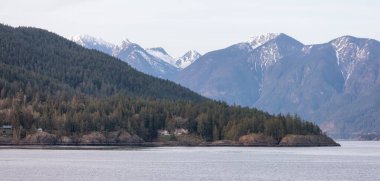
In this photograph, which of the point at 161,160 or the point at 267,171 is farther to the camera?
the point at 161,160

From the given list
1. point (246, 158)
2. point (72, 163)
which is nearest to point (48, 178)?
point (72, 163)

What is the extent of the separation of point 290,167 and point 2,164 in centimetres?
5035

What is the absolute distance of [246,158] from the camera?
192 meters

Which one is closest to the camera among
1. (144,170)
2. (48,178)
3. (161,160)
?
(48,178)

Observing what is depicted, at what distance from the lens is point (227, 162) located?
174875 mm

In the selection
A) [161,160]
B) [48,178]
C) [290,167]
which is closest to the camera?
[48,178]

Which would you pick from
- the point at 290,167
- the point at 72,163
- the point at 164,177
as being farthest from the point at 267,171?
the point at 72,163

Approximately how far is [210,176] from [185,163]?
3672 cm

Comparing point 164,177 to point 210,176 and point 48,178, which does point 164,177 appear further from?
point 48,178

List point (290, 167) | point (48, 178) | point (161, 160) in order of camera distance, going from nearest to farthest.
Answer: point (48, 178)
point (290, 167)
point (161, 160)

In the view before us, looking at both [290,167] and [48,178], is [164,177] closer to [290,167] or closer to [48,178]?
[48,178]

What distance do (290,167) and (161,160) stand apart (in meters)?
32.4

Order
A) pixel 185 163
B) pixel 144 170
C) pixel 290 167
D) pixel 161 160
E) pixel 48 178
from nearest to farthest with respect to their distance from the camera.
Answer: pixel 48 178 < pixel 144 170 < pixel 290 167 < pixel 185 163 < pixel 161 160

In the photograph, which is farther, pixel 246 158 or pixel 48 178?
pixel 246 158
